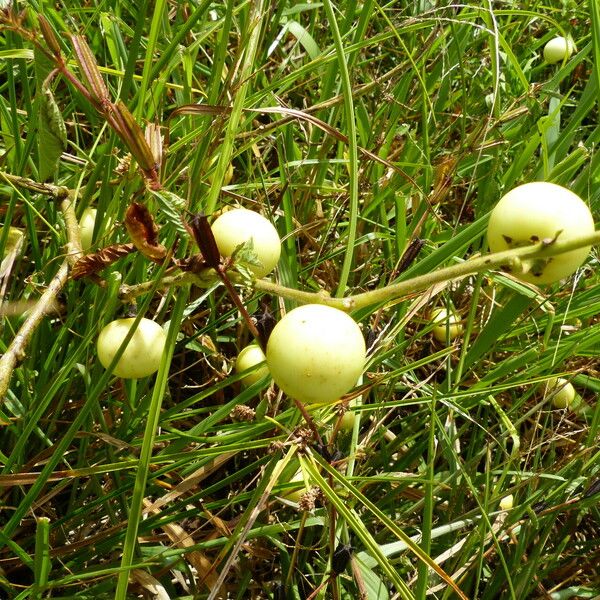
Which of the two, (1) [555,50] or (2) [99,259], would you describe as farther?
(1) [555,50]

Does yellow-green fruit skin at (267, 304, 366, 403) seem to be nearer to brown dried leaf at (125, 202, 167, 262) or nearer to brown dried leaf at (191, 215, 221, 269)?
brown dried leaf at (191, 215, 221, 269)

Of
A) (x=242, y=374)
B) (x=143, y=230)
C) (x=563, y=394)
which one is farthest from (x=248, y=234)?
(x=563, y=394)

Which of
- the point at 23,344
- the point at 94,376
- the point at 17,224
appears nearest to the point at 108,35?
the point at 17,224

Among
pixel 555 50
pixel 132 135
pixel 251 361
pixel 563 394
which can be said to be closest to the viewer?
pixel 132 135

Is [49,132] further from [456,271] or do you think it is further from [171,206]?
[456,271]

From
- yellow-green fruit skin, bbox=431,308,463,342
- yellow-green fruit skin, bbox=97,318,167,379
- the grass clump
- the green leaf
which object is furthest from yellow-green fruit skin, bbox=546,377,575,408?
yellow-green fruit skin, bbox=97,318,167,379
